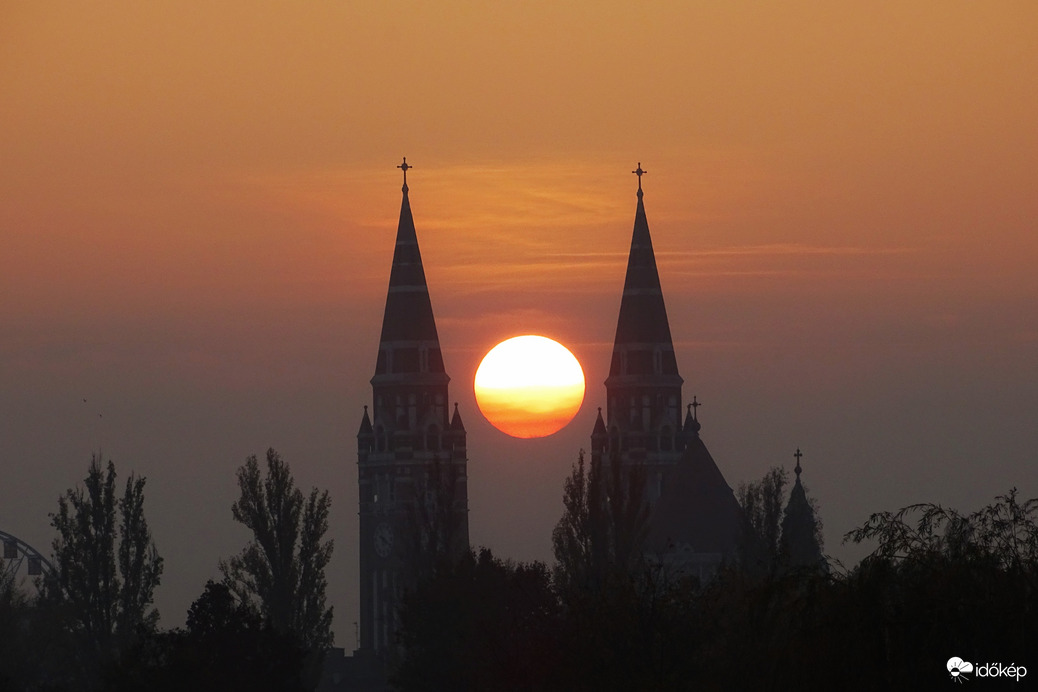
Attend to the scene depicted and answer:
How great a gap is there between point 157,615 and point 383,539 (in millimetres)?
55540

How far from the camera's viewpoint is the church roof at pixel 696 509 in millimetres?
117750

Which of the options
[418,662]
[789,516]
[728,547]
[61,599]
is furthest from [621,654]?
[728,547]

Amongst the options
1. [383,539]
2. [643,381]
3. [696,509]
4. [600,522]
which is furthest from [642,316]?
[600,522]

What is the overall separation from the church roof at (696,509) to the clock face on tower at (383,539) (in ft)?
49.7

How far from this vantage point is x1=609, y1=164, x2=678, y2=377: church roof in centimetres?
12400

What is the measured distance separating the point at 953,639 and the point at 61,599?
52931 millimetres

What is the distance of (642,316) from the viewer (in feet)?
407

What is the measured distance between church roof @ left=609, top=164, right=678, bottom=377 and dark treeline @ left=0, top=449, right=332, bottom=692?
40.0 metres

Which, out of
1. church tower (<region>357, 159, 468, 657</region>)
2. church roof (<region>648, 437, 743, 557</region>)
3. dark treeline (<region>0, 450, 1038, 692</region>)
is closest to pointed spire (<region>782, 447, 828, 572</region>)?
dark treeline (<region>0, 450, 1038, 692</region>)

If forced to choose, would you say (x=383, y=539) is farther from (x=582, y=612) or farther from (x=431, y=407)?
(x=582, y=612)

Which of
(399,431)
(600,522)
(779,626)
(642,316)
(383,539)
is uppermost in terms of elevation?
(642,316)

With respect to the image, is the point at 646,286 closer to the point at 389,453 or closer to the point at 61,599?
the point at 389,453

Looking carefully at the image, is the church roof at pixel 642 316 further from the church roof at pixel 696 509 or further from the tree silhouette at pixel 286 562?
the tree silhouette at pixel 286 562

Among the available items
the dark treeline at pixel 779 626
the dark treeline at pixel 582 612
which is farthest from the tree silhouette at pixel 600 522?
the dark treeline at pixel 779 626
